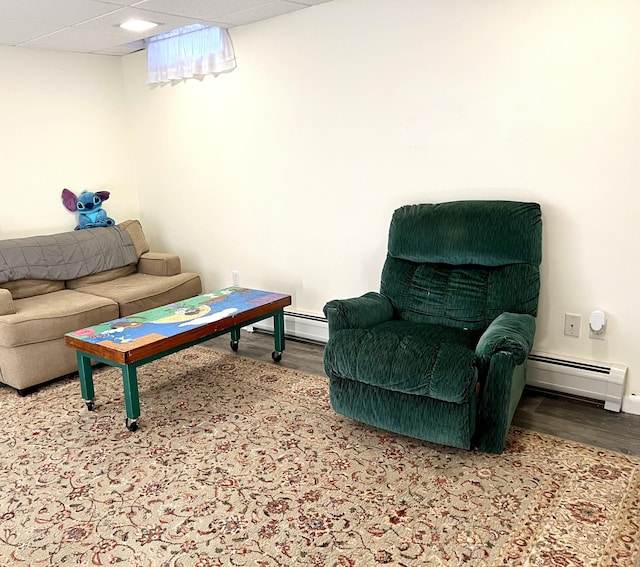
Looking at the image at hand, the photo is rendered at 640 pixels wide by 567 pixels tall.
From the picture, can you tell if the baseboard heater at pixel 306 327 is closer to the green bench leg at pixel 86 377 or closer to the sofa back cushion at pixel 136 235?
the sofa back cushion at pixel 136 235

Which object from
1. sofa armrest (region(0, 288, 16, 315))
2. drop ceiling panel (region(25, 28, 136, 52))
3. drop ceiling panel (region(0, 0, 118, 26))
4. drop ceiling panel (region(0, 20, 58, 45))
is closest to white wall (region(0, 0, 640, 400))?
drop ceiling panel (region(25, 28, 136, 52))

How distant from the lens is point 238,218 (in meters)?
4.33

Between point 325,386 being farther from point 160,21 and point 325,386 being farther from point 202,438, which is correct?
point 160,21

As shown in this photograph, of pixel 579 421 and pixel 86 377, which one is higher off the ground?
pixel 86 377

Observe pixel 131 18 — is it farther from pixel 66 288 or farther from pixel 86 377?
pixel 86 377

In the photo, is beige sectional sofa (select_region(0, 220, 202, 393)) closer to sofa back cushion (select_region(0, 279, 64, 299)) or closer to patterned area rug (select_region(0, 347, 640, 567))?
sofa back cushion (select_region(0, 279, 64, 299))

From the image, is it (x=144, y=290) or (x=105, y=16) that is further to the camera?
(x=144, y=290)

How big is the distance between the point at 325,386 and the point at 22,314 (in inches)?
72.7

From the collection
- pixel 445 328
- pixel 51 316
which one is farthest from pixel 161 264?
pixel 445 328

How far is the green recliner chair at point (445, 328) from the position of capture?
2.31 meters

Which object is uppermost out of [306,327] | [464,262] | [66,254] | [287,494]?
[464,262]

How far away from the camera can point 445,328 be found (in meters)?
2.87

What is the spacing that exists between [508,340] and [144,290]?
260 cm

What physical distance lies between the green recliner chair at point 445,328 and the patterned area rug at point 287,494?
20 centimetres
